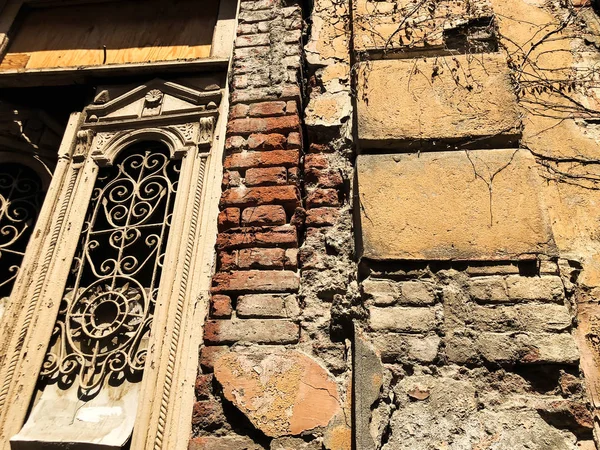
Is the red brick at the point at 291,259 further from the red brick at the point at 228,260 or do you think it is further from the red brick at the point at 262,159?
the red brick at the point at 262,159

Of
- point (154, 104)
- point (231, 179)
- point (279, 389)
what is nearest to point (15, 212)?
point (154, 104)

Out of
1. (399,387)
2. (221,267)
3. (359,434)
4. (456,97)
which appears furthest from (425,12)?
(359,434)

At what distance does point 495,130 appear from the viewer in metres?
1.98

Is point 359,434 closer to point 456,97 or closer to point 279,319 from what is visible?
point 279,319

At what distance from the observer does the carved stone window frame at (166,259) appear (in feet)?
6.39

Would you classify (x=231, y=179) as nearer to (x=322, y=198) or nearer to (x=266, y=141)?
(x=266, y=141)

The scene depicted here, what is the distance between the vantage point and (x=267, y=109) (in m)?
2.46

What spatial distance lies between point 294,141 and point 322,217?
469 millimetres

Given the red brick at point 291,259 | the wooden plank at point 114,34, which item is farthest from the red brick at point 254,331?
the wooden plank at point 114,34

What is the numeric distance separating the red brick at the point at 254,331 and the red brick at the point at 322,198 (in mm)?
566

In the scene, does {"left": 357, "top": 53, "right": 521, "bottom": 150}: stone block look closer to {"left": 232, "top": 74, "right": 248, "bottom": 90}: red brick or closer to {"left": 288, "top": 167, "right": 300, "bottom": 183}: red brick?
{"left": 288, "top": 167, "right": 300, "bottom": 183}: red brick

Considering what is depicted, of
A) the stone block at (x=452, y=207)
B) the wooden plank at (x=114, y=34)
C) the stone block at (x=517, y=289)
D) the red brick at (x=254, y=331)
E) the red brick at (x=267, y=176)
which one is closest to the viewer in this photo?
the stone block at (x=517, y=289)

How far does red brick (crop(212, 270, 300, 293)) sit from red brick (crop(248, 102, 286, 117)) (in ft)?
2.96

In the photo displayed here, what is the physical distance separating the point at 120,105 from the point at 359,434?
8.02 ft
